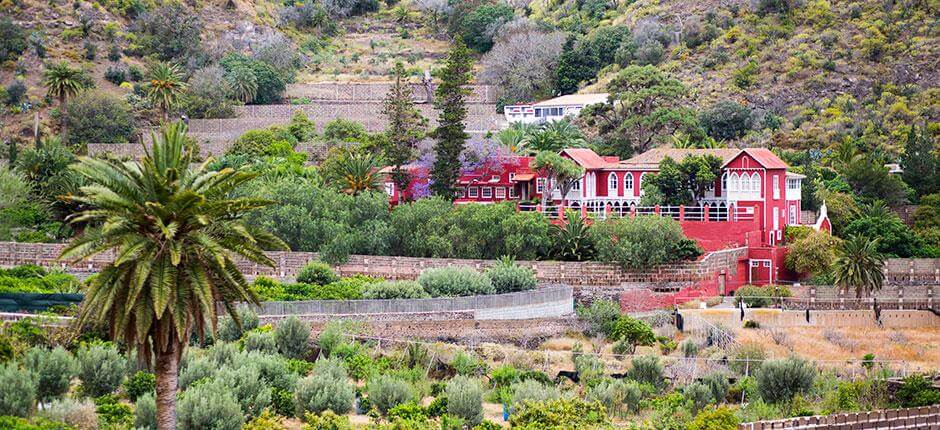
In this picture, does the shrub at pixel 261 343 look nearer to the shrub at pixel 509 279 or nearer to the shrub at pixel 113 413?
the shrub at pixel 113 413

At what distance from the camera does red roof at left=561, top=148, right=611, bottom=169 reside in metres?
69.1

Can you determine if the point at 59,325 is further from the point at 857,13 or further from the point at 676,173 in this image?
the point at 857,13

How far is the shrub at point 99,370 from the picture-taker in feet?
122

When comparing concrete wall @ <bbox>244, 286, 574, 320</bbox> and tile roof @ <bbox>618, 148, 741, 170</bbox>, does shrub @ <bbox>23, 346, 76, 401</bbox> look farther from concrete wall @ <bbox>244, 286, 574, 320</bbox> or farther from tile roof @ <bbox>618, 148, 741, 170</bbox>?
tile roof @ <bbox>618, 148, 741, 170</bbox>

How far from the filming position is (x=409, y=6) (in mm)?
138875

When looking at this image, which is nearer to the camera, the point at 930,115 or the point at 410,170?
the point at 410,170

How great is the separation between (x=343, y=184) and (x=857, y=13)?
5144 cm

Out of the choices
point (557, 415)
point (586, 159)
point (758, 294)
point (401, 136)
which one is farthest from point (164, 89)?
point (557, 415)

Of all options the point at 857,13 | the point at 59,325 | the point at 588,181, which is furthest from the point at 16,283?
the point at 857,13

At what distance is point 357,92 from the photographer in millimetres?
107188

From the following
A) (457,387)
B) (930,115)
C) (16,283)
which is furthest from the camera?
(930,115)

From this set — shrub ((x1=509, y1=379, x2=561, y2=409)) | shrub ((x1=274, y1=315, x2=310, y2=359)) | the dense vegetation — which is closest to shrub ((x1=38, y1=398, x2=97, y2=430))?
the dense vegetation

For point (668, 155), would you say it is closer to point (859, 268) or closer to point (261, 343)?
point (859, 268)

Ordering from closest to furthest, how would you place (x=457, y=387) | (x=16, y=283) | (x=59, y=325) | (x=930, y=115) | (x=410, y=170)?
(x=457, y=387)
(x=59, y=325)
(x=16, y=283)
(x=410, y=170)
(x=930, y=115)
